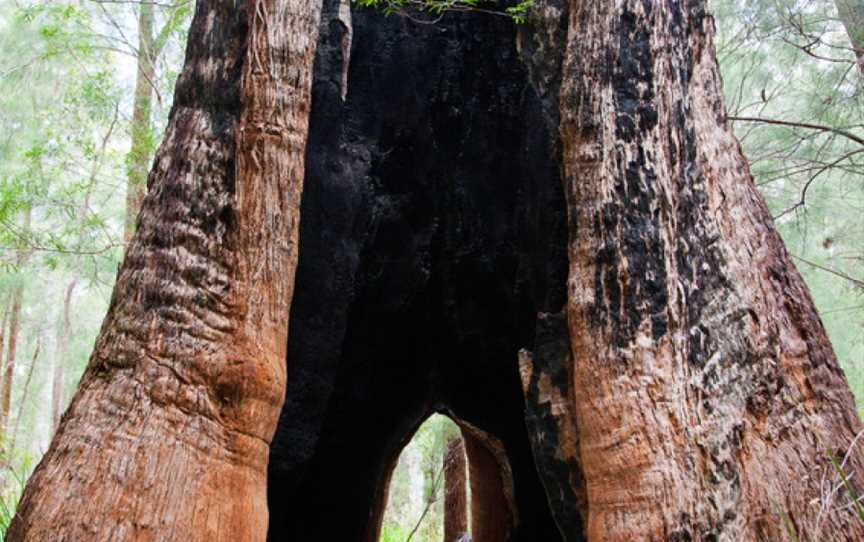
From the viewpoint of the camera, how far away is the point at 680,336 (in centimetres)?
→ 277

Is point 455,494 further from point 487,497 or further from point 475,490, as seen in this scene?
point 487,497

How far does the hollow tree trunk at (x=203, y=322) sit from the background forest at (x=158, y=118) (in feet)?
6.70

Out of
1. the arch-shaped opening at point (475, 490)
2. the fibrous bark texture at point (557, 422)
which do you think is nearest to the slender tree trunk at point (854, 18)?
the arch-shaped opening at point (475, 490)

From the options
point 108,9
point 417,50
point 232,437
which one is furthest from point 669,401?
point 108,9

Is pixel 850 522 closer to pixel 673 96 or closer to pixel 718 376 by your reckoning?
pixel 718 376

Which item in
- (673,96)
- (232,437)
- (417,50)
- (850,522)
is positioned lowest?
(850,522)

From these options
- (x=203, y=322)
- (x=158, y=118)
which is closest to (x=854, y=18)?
(x=203, y=322)

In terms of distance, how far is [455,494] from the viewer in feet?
23.9

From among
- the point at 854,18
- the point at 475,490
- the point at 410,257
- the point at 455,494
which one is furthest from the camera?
the point at 455,494

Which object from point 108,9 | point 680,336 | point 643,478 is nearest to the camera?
point 643,478

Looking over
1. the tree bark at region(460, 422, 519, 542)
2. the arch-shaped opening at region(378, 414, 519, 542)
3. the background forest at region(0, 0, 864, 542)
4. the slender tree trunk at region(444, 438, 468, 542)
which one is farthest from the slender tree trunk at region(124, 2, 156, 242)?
the tree bark at region(460, 422, 519, 542)

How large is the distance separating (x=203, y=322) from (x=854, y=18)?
550 cm

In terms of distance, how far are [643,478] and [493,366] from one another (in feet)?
7.03

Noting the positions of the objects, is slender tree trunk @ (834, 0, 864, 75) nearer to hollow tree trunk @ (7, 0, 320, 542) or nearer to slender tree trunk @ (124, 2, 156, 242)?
hollow tree trunk @ (7, 0, 320, 542)
